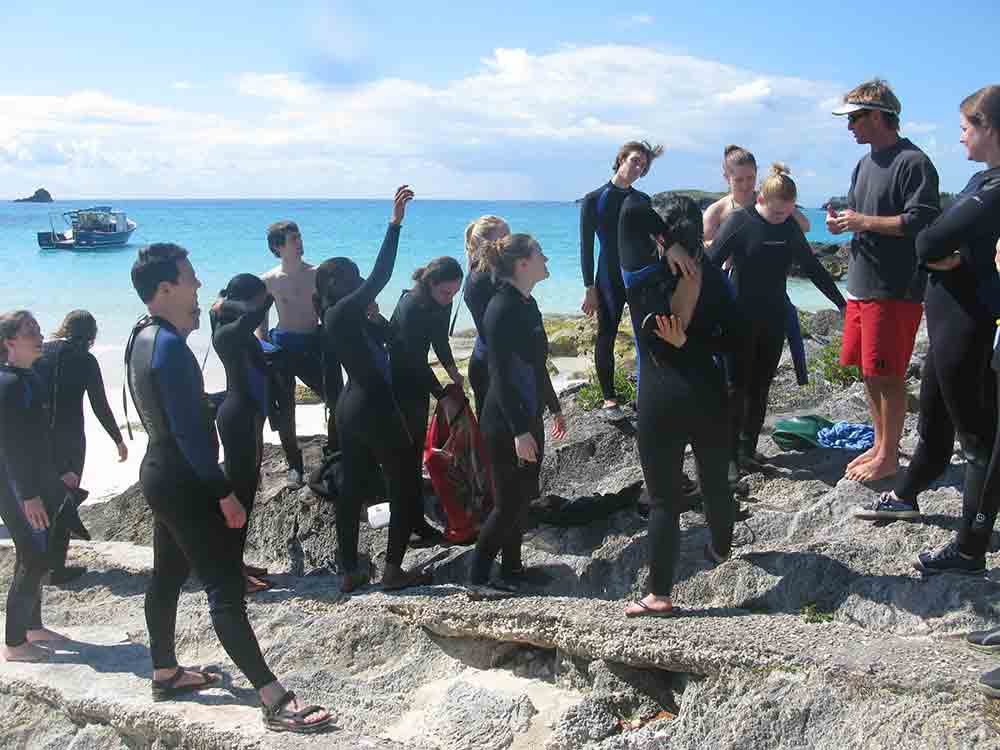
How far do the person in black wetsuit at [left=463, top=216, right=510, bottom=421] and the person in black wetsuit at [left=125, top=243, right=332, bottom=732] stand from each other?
171 centimetres

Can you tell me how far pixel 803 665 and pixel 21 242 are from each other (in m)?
57.4

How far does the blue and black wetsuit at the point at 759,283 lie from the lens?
531 cm

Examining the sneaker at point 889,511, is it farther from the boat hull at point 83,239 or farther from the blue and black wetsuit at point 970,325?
the boat hull at point 83,239

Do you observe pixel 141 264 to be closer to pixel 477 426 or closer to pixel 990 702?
pixel 477 426

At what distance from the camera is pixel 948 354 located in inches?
153

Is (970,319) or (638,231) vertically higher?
(638,231)

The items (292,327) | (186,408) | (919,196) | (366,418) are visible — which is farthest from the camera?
(292,327)

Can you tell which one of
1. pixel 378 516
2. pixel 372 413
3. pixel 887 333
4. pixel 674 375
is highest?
pixel 887 333

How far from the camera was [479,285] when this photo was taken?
5.20 meters

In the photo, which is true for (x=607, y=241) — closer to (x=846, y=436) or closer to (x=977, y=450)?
(x=846, y=436)

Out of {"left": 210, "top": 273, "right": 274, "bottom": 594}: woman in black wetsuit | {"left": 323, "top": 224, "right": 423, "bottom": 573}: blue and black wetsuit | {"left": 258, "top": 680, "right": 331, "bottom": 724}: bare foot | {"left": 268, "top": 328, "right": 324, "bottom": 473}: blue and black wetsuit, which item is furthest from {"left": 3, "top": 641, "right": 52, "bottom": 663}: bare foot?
{"left": 268, "top": 328, "right": 324, "bottom": 473}: blue and black wetsuit

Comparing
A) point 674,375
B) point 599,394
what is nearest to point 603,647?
point 674,375

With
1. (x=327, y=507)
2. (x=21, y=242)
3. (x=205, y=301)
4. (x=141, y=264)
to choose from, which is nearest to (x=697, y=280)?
(x=141, y=264)

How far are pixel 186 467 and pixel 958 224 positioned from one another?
3093 millimetres
